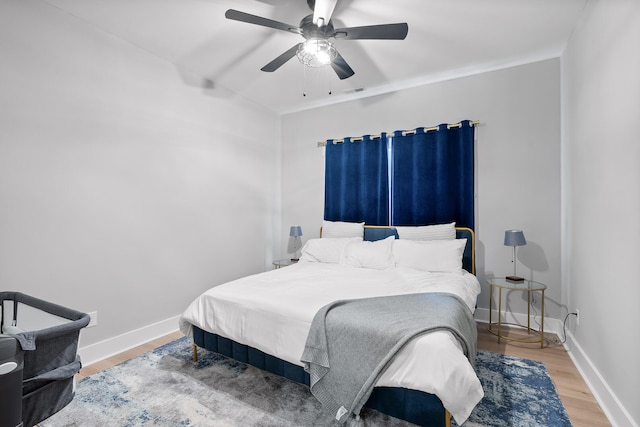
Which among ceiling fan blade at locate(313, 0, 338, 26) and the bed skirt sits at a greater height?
ceiling fan blade at locate(313, 0, 338, 26)

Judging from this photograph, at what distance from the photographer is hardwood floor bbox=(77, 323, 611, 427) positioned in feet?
6.04

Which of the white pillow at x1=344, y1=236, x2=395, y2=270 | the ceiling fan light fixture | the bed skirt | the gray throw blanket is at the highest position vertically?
the ceiling fan light fixture

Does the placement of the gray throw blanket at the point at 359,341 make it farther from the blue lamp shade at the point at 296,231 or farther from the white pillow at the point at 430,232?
the blue lamp shade at the point at 296,231

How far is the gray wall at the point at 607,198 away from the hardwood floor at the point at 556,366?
9 centimetres

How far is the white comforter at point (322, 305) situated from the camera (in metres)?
1.45

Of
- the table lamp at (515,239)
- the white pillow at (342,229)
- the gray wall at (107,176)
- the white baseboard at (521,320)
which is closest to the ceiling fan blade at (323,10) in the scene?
the gray wall at (107,176)

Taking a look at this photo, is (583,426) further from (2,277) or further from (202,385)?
(2,277)

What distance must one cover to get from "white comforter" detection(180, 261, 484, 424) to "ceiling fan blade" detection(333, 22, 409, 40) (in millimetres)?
1860

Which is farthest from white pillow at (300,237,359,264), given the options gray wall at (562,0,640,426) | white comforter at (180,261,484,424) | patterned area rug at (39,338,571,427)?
gray wall at (562,0,640,426)

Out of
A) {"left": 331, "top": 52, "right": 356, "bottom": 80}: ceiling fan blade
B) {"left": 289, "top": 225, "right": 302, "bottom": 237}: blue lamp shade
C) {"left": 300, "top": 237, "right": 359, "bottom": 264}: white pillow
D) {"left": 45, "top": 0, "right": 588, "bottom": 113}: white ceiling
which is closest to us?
{"left": 45, "top": 0, "right": 588, "bottom": 113}: white ceiling

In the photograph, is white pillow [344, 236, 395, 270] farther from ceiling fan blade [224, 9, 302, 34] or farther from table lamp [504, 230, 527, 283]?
ceiling fan blade [224, 9, 302, 34]

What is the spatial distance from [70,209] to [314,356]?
88.5 inches

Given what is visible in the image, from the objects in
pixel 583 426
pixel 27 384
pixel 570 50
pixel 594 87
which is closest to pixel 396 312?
pixel 583 426

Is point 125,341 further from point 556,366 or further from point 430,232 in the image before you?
point 556,366
